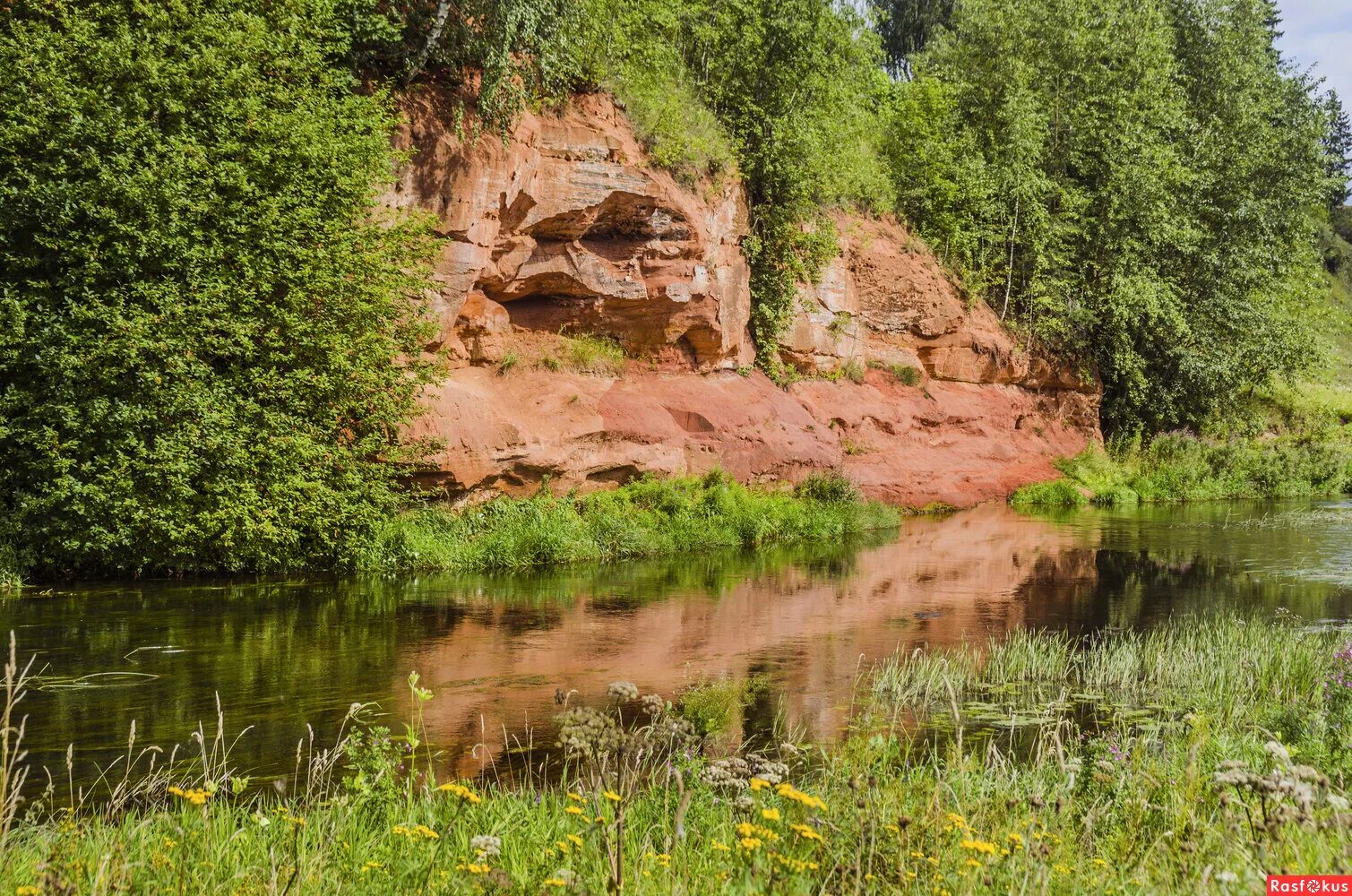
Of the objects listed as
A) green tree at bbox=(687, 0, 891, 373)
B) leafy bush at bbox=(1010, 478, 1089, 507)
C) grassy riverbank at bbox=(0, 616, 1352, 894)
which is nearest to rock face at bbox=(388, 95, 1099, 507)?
leafy bush at bbox=(1010, 478, 1089, 507)

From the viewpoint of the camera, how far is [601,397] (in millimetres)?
26062

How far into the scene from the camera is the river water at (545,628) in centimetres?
939

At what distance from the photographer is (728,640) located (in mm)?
13820

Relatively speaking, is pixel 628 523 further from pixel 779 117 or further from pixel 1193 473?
pixel 1193 473

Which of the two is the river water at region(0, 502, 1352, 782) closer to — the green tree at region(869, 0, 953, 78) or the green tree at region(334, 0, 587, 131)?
the green tree at region(334, 0, 587, 131)

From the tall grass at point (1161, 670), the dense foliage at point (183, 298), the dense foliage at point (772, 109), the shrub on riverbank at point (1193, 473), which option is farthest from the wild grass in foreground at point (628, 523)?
the shrub on riverbank at point (1193, 473)

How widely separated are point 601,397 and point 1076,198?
2503 centimetres

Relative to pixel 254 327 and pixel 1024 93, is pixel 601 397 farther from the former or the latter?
pixel 1024 93

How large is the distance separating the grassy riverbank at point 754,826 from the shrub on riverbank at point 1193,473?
1278 inches

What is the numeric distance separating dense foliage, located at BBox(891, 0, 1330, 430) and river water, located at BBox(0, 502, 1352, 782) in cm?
1959

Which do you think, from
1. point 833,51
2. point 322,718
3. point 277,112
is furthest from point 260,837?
point 833,51

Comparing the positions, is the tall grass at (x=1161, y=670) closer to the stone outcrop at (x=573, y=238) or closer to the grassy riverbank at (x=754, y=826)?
the grassy riverbank at (x=754, y=826)

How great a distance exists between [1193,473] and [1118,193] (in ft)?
38.4

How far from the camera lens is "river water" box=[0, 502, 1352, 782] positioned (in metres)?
9.39
